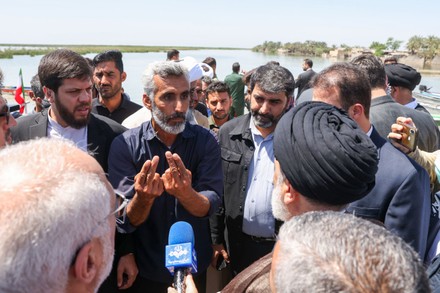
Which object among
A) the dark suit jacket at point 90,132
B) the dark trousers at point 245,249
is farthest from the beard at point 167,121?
the dark trousers at point 245,249

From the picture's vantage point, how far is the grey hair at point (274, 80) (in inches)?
122

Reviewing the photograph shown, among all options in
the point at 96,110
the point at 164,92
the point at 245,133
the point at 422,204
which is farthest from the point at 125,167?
the point at 96,110

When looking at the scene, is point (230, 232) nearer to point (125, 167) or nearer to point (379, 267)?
point (125, 167)

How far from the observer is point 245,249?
112 inches

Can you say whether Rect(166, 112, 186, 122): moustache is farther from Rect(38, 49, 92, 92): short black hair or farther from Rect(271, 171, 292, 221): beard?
Rect(271, 171, 292, 221): beard

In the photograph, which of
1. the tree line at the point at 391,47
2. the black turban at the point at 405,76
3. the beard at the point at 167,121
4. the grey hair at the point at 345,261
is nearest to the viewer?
the grey hair at the point at 345,261

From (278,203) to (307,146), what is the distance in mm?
299

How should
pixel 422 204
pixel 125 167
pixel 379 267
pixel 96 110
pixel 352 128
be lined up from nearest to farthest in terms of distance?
pixel 379 267 < pixel 352 128 < pixel 422 204 < pixel 125 167 < pixel 96 110

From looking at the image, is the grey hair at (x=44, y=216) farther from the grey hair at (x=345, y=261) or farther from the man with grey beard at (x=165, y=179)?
the man with grey beard at (x=165, y=179)

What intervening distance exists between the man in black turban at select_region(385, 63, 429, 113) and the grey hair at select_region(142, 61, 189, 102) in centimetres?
271

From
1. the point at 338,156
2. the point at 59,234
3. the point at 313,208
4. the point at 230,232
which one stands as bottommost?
the point at 230,232

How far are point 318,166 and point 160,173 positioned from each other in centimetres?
124

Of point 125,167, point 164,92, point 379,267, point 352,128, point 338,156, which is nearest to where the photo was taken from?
point 379,267

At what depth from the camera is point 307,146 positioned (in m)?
1.46
